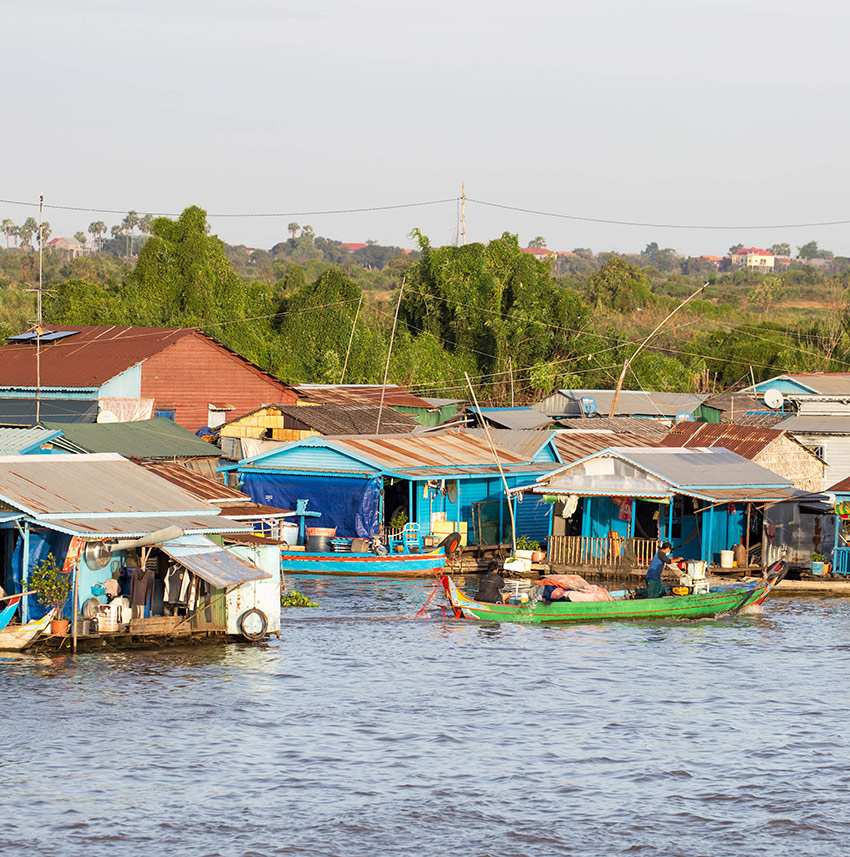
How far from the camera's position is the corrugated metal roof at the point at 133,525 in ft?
69.6

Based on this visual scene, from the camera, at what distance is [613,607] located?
88.5 feet

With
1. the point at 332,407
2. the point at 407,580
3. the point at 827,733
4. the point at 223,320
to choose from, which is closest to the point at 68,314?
the point at 223,320

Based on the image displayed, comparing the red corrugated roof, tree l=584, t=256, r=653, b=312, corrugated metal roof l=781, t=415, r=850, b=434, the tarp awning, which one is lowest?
the tarp awning

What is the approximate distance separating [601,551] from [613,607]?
6.18 metres

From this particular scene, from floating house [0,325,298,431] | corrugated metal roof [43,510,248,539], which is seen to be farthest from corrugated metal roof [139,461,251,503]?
floating house [0,325,298,431]

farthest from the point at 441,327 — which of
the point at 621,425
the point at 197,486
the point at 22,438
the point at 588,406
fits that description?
the point at 197,486

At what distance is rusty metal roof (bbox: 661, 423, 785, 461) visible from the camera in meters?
37.0

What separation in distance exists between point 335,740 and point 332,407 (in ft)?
89.3

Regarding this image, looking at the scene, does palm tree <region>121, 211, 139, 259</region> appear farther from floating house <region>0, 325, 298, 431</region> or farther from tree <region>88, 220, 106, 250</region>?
floating house <region>0, 325, 298, 431</region>

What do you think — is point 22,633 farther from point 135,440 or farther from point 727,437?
point 727,437

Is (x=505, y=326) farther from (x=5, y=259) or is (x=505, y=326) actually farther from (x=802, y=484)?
(x=5, y=259)

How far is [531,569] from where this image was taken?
3256 centimetres

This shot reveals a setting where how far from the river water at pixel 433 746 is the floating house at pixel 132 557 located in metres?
0.61

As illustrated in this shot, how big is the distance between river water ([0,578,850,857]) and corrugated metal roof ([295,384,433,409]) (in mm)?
24730
